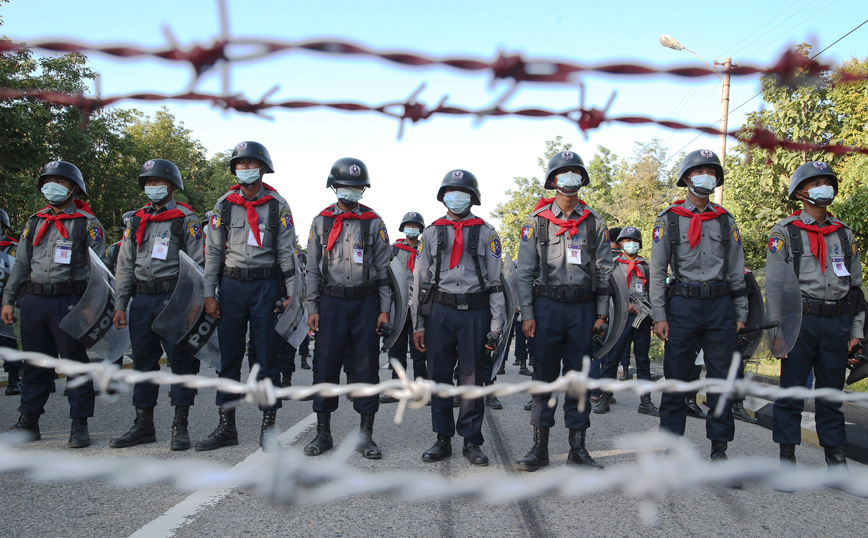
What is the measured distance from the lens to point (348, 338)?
4.93 metres

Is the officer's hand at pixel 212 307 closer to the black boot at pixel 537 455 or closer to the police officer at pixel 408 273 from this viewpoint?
the police officer at pixel 408 273

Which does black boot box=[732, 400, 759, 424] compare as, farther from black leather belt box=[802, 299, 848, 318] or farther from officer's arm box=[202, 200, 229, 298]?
officer's arm box=[202, 200, 229, 298]

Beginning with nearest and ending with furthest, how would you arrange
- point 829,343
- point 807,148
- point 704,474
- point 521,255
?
1. point 704,474
2. point 807,148
3. point 829,343
4. point 521,255

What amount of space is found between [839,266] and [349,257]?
3830 millimetres

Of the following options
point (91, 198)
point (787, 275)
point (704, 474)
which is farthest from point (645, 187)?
point (704, 474)

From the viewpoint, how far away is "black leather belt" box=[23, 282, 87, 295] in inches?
196

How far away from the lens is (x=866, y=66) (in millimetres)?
14625

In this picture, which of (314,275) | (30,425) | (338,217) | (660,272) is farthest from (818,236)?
(30,425)

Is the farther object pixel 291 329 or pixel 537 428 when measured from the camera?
pixel 291 329

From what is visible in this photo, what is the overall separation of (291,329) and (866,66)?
1642 cm

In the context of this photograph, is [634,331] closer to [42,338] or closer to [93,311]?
[93,311]

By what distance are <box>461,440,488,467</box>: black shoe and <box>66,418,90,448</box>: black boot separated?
10.0ft

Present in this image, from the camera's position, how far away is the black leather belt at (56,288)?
4969 mm

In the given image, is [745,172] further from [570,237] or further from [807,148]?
[807,148]
